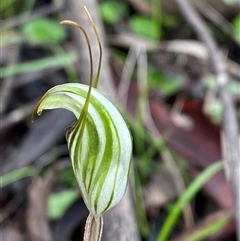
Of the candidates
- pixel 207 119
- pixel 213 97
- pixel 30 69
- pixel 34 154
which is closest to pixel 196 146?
pixel 207 119

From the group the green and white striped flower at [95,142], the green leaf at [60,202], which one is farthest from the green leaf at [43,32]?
the green and white striped flower at [95,142]

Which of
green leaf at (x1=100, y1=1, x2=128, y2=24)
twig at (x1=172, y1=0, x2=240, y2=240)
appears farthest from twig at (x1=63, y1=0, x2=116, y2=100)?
green leaf at (x1=100, y1=1, x2=128, y2=24)

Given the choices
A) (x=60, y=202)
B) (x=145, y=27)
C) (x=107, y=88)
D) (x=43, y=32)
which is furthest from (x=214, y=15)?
(x=60, y=202)

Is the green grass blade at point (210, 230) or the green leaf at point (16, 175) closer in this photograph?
the green grass blade at point (210, 230)

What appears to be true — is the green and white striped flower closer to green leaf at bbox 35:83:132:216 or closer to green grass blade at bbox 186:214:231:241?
green leaf at bbox 35:83:132:216

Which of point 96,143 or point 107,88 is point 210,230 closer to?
point 107,88

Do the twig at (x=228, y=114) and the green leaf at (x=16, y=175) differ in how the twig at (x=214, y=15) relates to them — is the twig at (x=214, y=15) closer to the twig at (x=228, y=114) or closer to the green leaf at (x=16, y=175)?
the twig at (x=228, y=114)

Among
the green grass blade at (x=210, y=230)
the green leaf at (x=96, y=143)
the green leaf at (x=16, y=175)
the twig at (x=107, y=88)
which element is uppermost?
the green leaf at (x=96, y=143)
